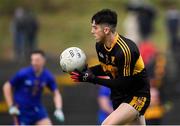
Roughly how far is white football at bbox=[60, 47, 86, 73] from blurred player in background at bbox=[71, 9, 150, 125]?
3.6 inches

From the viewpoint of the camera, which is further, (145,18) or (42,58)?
(145,18)

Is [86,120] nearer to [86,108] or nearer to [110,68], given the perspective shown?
[86,108]

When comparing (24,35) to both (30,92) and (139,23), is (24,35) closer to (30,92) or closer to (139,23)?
(139,23)

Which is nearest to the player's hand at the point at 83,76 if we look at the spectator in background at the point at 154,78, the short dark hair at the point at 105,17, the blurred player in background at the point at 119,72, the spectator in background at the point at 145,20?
the blurred player in background at the point at 119,72

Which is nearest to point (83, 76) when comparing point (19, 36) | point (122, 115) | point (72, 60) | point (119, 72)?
point (72, 60)

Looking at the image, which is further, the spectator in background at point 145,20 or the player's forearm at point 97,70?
the spectator in background at point 145,20

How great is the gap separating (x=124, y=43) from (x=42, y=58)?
303 centimetres

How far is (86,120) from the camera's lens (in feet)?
64.3

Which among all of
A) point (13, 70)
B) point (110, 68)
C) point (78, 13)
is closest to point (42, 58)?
point (110, 68)

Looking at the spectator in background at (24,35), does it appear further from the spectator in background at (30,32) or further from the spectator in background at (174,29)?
the spectator in background at (174,29)

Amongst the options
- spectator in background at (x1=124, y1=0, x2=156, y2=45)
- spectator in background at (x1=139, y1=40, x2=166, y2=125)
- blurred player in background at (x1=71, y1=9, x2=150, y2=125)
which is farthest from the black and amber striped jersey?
spectator in background at (x1=124, y1=0, x2=156, y2=45)

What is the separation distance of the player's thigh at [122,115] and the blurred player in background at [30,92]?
292 centimetres

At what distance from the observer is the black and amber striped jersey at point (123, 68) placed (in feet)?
34.5

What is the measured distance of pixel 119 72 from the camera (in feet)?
34.9
